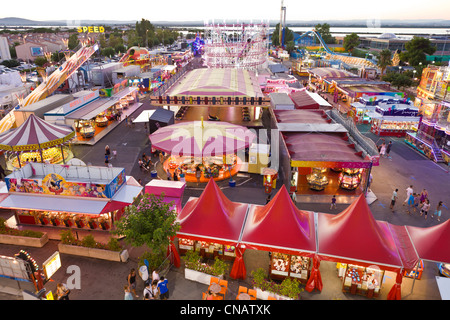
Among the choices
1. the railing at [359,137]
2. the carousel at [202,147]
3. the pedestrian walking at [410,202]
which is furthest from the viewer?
the carousel at [202,147]

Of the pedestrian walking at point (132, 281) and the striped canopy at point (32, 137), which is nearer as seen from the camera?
the pedestrian walking at point (132, 281)

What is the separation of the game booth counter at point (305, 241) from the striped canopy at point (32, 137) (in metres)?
12.7

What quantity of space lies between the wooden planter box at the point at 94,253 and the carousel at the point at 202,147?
24.9 feet

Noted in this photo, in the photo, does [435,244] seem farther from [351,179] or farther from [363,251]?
[351,179]

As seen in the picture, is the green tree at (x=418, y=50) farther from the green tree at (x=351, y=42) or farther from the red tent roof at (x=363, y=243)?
the red tent roof at (x=363, y=243)

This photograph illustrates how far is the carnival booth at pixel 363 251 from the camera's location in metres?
10.2

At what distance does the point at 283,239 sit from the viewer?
1098 cm

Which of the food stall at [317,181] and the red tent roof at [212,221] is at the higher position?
the red tent roof at [212,221]

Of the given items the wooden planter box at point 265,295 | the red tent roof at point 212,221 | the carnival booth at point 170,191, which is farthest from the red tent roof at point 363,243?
the carnival booth at point 170,191

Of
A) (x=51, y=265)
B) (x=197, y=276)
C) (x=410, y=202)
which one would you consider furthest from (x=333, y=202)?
(x=51, y=265)

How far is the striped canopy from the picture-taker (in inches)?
743

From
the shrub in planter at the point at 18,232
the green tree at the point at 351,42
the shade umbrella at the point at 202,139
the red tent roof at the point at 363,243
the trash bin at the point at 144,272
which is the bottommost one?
the shrub in planter at the point at 18,232

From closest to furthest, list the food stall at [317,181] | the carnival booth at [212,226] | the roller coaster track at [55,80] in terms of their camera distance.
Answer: the carnival booth at [212,226] < the food stall at [317,181] < the roller coaster track at [55,80]

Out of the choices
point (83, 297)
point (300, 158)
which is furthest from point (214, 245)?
point (300, 158)
